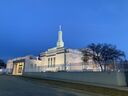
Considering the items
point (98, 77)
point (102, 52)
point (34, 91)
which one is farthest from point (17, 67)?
point (34, 91)

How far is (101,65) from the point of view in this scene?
37.0 m

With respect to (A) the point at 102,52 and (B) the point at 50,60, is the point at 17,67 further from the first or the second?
(A) the point at 102,52

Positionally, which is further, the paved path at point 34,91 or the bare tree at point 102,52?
the bare tree at point 102,52

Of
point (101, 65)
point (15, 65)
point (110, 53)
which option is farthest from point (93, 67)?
point (15, 65)

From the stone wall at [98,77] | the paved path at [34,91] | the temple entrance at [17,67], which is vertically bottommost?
the paved path at [34,91]

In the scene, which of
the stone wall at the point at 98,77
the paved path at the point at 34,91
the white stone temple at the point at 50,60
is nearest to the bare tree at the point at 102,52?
the white stone temple at the point at 50,60

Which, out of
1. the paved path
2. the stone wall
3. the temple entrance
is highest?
the temple entrance

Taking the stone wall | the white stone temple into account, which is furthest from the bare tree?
the stone wall

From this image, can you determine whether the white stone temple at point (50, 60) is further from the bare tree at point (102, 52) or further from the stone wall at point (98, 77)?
the stone wall at point (98, 77)

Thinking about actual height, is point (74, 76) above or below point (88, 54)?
below

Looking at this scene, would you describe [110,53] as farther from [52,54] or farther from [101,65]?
[52,54]

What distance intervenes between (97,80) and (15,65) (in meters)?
53.5

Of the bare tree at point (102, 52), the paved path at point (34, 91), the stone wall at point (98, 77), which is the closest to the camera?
the paved path at point (34, 91)

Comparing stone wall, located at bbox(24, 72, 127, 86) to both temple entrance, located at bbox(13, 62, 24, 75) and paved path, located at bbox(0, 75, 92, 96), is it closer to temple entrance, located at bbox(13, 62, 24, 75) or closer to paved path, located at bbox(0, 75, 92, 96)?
paved path, located at bbox(0, 75, 92, 96)
